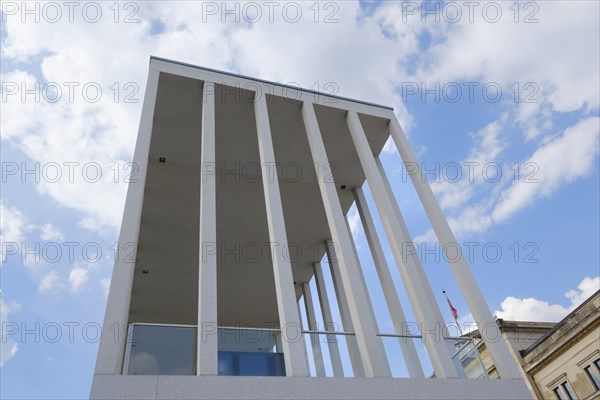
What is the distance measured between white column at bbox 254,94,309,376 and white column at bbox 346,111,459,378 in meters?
2.43

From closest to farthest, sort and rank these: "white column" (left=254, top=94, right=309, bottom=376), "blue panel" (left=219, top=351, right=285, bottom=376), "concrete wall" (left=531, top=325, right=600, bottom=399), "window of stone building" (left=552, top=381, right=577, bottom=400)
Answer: "blue panel" (left=219, top=351, right=285, bottom=376), "white column" (left=254, top=94, right=309, bottom=376), "concrete wall" (left=531, top=325, right=600, bottom=399), "window of stone building" (left=552, top=381, right=577, bottom=400)

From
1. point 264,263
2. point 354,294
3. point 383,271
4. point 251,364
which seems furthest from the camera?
point 264,263

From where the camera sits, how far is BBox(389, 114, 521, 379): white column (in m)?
7.87

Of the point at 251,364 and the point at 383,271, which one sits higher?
the point at 383,271

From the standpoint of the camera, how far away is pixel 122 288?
6.57 m

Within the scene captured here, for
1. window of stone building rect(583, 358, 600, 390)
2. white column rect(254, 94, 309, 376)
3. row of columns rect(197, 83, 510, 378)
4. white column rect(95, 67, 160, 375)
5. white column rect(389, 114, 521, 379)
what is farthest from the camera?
window of stone building rect(583, 358, 600, 390)

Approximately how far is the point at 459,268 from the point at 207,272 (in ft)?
17.3

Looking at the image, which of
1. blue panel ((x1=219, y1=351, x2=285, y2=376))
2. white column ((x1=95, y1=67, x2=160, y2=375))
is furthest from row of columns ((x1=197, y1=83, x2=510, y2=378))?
white column ((x1=95, y1=67, x2=160, y2=375))

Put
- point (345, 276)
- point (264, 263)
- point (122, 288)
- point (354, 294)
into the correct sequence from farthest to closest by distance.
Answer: point (264, 263)
point (345, 276)
point (354, 294)
point (122, 288)

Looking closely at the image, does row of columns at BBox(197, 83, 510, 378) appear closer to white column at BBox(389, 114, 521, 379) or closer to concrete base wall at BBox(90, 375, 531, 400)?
white column at BBox(389, 114, 521, 379)

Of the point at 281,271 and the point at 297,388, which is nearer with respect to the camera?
the point at 297,388

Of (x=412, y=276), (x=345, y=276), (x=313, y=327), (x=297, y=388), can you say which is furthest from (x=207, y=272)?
(x=313, y=327)

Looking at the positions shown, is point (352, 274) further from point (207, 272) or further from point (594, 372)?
point (594, 372)

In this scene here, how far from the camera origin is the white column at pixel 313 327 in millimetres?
7517
